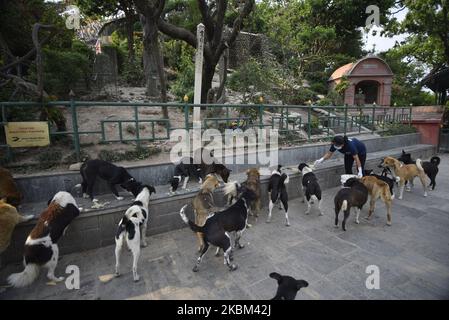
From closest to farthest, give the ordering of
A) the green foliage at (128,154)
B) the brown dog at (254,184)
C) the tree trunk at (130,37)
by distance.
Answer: the brown dog at (254,184)
the green foliage at (128,154)
the tree trunk at (130,37)

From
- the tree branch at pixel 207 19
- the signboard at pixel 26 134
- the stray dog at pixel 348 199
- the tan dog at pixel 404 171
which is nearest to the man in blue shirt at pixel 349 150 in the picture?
the tan dog at pixel 404 171

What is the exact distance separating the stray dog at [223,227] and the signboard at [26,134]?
3.05 m

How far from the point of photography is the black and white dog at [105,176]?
4297 millimetres

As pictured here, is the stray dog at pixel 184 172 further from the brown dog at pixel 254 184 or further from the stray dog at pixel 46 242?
the stray dog at pixel 46 242

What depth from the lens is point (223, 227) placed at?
353cm

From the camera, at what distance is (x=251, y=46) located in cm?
2186

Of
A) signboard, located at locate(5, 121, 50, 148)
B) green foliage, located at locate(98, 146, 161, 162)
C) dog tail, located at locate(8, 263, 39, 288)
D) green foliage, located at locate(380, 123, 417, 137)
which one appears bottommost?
dog tail, located at locate(8, 263, 39, 288)

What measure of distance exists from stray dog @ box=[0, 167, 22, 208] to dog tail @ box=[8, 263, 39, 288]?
1.29 metres

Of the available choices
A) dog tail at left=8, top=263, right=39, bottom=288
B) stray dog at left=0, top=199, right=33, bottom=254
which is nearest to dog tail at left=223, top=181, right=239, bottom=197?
dog tail at left=8, top=263, right=39, bottom=288

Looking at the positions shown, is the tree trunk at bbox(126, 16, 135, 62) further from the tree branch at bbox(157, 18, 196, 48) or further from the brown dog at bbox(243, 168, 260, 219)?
the brown dog at bbox(243, 168, 260, 219)

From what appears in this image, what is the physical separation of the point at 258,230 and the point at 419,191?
17.0ft

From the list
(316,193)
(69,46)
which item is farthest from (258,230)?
(69,46)

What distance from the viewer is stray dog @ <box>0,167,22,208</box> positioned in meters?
3.74
